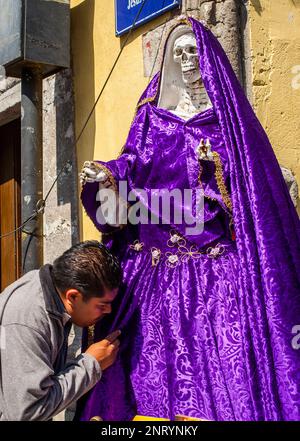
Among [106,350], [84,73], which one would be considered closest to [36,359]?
[106,350]

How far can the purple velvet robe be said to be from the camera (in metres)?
2.45

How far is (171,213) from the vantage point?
2.81 m

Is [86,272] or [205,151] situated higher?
[205,151]

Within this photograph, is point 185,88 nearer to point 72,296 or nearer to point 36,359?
point 72,296

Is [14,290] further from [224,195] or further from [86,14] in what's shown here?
[86,14]


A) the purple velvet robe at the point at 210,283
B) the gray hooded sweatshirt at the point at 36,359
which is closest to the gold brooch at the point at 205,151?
the purple velvet robe at the point at 210,283

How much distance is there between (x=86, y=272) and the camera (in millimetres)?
2354

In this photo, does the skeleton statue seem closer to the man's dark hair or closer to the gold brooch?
the gold brooch

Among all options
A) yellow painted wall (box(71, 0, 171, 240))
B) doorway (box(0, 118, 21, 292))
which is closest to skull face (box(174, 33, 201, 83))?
yellow painted wall (box(71, 0, 171, 240))

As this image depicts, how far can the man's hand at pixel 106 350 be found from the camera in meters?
2.58

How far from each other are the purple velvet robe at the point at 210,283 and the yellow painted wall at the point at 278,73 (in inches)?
17.1

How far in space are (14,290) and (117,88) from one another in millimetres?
1746

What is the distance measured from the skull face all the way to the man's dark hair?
3.03 ft

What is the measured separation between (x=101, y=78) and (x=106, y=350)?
188 centimetres
